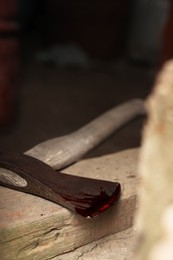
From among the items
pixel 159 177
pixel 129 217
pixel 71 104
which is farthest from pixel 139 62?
pixel 159 177

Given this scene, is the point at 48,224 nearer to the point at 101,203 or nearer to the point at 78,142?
the point at 101,203

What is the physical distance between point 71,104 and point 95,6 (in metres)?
1.89

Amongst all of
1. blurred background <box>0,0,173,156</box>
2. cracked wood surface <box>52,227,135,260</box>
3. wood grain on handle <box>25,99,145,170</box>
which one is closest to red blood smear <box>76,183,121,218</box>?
cracked wood surface <box>52,227,135,260</box>

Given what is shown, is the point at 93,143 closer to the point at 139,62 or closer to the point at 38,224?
the point at 38,224

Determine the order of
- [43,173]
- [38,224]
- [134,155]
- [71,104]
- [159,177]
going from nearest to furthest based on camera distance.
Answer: [159,177], [38,224], [43,173], [134,155], [71,104]

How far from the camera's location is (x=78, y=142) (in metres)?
1.30

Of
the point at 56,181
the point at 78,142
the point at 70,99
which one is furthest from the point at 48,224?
the point at 70,99

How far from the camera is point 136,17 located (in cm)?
396

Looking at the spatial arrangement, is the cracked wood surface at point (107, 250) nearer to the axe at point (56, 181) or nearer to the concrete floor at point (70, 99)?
the axe at point (56, 181)

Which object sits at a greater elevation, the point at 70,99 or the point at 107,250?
the point at 107,250

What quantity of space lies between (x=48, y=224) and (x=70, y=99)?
5.38 feet

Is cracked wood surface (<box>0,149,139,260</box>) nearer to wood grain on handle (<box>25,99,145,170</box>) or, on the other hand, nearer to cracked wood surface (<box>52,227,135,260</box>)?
cracked wood surface (<box>52,227,135,260</box>)

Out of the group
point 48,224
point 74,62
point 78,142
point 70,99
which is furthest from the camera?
point 74,62

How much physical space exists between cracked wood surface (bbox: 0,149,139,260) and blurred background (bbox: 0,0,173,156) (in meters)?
0.36
